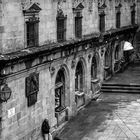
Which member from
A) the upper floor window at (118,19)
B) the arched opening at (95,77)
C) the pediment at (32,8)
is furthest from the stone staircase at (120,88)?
the pediment at (32,8)

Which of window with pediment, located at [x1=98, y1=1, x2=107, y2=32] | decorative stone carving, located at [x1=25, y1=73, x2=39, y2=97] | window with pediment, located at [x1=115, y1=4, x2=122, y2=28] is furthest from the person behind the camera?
window with pediment, located at [x1=115, y1=4, x2=122, y2=28]

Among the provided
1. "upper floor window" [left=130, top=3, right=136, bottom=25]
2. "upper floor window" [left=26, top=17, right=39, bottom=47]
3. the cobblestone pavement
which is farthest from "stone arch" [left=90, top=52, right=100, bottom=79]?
"upper floor window" [left=130, top=3, right=136, bottom=25]

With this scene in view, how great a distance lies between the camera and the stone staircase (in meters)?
32.1

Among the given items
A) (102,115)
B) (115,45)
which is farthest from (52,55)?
(115,45)

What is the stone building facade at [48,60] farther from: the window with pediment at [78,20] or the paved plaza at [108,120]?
the paved plaza at [108,120]

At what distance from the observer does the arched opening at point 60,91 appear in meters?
24.2

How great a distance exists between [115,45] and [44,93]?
55.4 ft

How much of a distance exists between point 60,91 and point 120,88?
29.2 ft

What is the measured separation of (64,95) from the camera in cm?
2506

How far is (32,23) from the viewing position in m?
20.0

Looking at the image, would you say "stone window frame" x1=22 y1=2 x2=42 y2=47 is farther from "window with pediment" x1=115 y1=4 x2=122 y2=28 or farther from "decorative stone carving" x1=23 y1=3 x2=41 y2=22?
"window with pediment" x1=115 y1=4 x2=122 y2=28

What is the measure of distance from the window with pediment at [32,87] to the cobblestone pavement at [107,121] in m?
3.41

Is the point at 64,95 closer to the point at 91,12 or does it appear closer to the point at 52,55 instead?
the point at 52,55

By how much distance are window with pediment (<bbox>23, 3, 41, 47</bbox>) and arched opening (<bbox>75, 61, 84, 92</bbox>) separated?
787 centimetres
